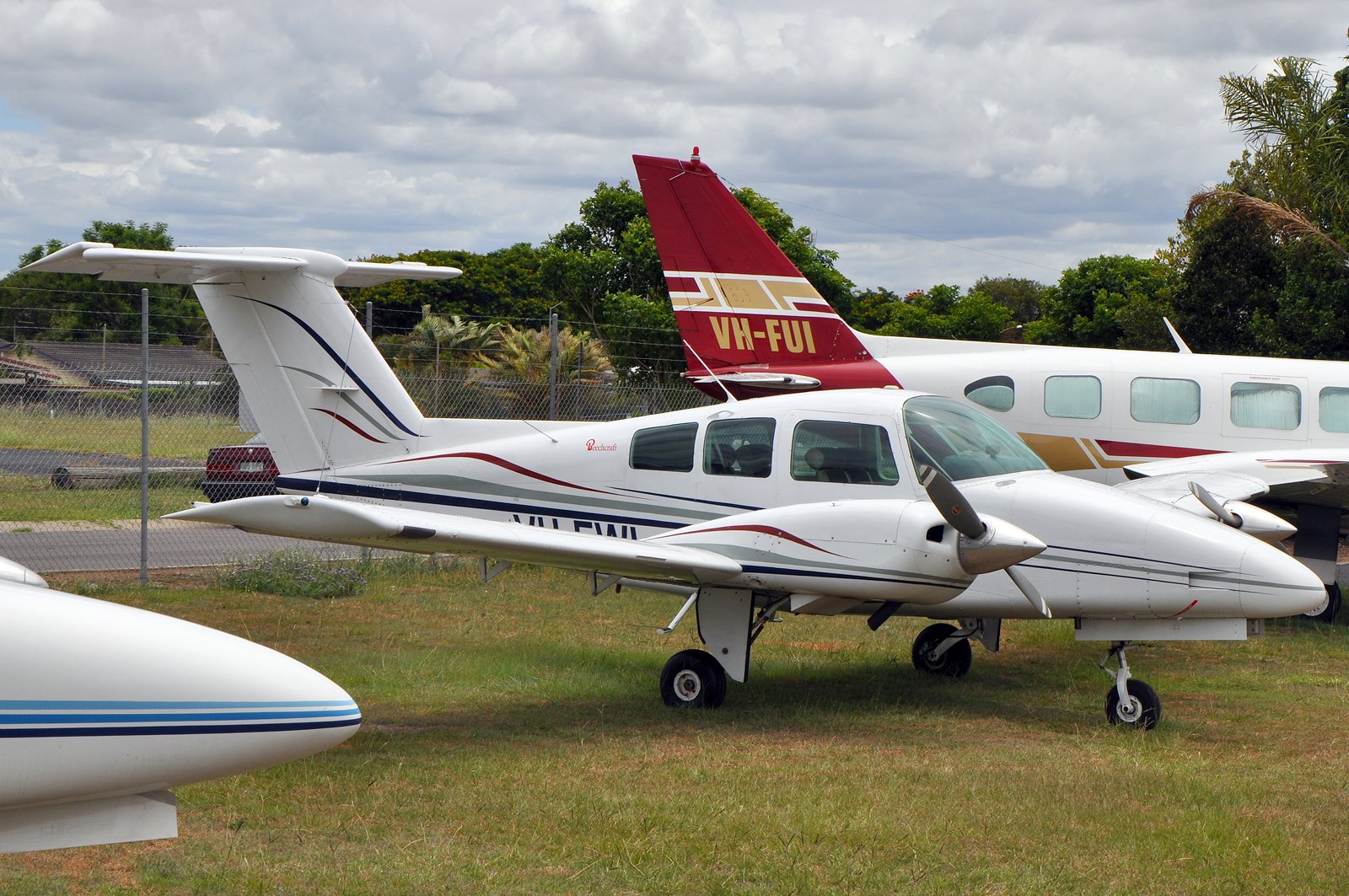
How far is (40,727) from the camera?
Answer: 3424 millimetres

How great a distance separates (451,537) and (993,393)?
7571mm

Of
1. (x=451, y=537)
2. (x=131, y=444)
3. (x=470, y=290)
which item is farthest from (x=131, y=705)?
(x=470, y=290)

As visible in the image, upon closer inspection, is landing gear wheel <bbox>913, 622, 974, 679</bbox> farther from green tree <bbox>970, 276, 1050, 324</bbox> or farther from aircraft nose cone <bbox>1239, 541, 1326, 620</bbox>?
green tree <bbox>970, 276, 1050, 324</bbox>

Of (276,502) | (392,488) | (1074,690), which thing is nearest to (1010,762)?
(1074,690)

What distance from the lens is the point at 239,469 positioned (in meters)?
15.9

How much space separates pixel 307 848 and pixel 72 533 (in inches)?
491

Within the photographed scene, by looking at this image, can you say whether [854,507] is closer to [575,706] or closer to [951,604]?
[951,604]

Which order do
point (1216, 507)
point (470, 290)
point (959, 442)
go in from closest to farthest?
point (959, 442)
point (1216, 507)
point (470, 290)

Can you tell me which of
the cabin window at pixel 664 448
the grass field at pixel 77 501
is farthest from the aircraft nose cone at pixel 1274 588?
the grass field at pixel 77 501

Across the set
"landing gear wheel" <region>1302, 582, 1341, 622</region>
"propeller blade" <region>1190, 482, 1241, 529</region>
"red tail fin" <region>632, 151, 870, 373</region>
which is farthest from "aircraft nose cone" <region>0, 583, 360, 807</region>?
"landing gear wheel" <region>1302, 582, 1341, 622</region>

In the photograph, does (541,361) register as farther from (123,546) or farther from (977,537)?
(977,537)

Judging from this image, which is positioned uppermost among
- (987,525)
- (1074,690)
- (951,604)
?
(987,525)

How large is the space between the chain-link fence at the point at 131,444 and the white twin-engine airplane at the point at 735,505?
3706mm

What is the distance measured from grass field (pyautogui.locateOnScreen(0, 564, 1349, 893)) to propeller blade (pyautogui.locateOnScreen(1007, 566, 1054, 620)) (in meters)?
0.78
